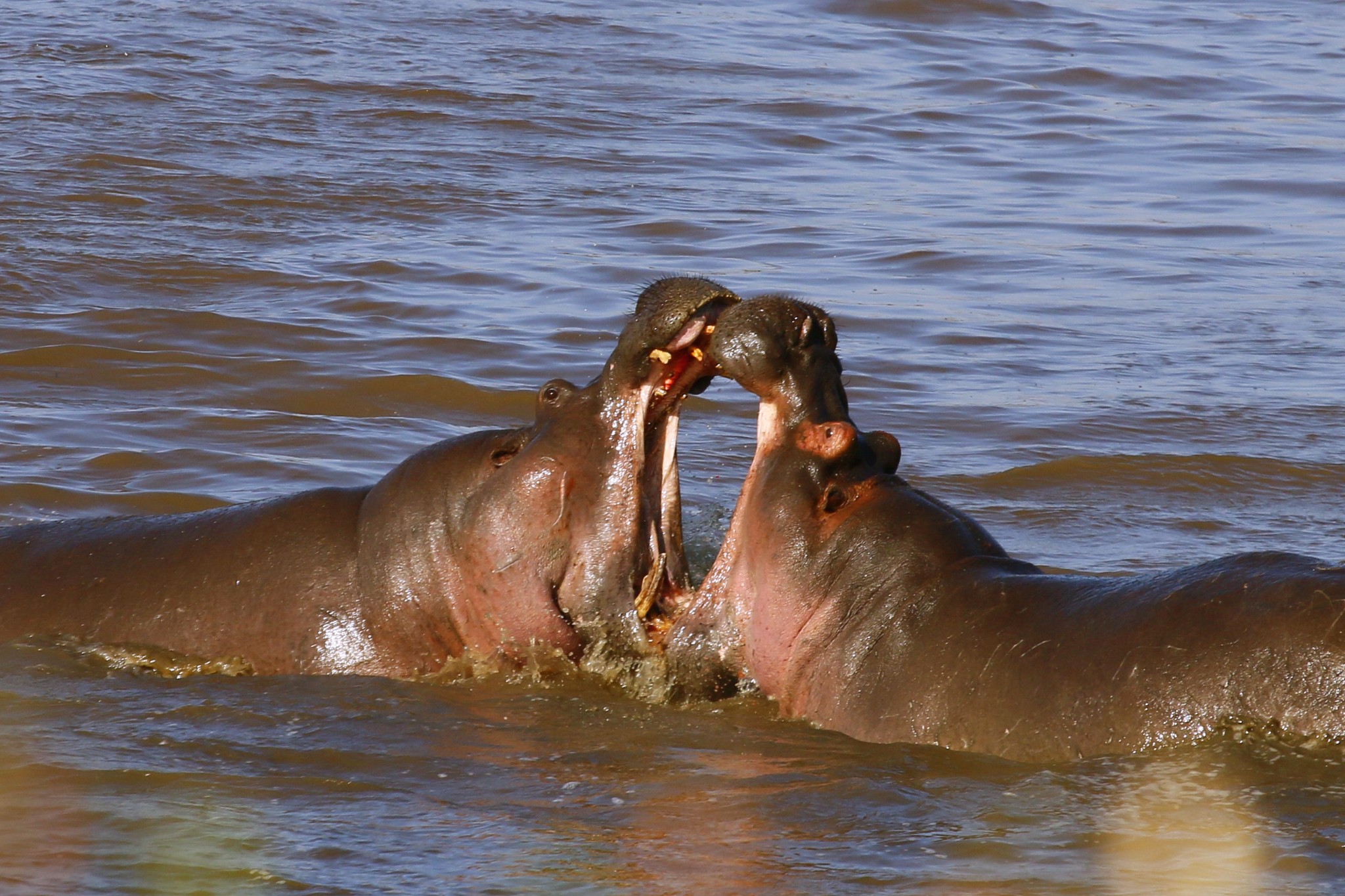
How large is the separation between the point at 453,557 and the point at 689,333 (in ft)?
3.27

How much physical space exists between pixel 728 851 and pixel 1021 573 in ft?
4.04

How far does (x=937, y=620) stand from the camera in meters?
5.32

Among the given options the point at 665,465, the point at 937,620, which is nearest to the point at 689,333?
the point at 665,465

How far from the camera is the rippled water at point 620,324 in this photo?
4.85 metres

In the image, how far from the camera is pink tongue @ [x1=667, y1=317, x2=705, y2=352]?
19.2 ft

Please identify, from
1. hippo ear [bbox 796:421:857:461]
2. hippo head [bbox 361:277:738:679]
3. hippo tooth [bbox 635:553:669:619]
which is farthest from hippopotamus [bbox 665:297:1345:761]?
hippo head [bbox 361:277:738:679]

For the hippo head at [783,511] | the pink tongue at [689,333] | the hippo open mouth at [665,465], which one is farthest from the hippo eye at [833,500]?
the pink tongue at [689,333]

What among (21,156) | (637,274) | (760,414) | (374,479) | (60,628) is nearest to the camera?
(760,414)

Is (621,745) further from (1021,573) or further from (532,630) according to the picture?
(1021,573)

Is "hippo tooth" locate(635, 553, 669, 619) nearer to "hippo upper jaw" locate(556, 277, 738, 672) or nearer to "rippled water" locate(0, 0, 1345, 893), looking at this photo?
"hippo upper jaw" locate(556, 277, 738, 672)

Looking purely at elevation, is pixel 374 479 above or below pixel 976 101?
below

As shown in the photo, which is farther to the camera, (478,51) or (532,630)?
(478,51)

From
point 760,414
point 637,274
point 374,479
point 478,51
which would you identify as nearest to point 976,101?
point 478,51

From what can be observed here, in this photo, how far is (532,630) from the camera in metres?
5.95
